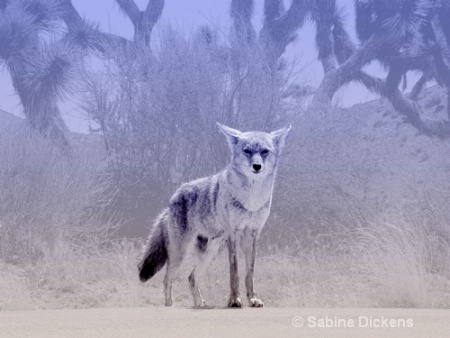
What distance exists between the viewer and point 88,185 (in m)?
13.4

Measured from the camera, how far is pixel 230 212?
19.2 ft

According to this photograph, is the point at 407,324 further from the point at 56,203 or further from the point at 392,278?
the point at 56,203

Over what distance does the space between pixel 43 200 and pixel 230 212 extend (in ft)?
24.9

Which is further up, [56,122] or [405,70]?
[405,70]

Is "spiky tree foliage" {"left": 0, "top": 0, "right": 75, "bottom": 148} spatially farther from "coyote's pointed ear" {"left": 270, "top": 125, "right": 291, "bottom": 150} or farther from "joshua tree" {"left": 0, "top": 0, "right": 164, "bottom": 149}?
"coyote's pointed ear" {"left": 270, "top": 125, "right": 291, "bottom": 150}

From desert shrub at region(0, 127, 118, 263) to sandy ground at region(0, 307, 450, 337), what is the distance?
683cm

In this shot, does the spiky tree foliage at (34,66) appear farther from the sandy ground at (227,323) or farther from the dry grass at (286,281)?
the sandy ground at (227,323)

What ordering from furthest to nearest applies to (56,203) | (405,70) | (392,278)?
(405,70) → (56,203) → (392,278)

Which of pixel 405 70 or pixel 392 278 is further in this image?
pixel 405 70

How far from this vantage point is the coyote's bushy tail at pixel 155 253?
6621 millimetres

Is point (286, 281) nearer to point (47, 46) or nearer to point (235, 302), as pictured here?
point (235, 302)

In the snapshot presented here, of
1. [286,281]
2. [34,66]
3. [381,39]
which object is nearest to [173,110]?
[286,281]

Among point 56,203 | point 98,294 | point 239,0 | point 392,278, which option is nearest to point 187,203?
point 392,278

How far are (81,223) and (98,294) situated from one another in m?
4.46
